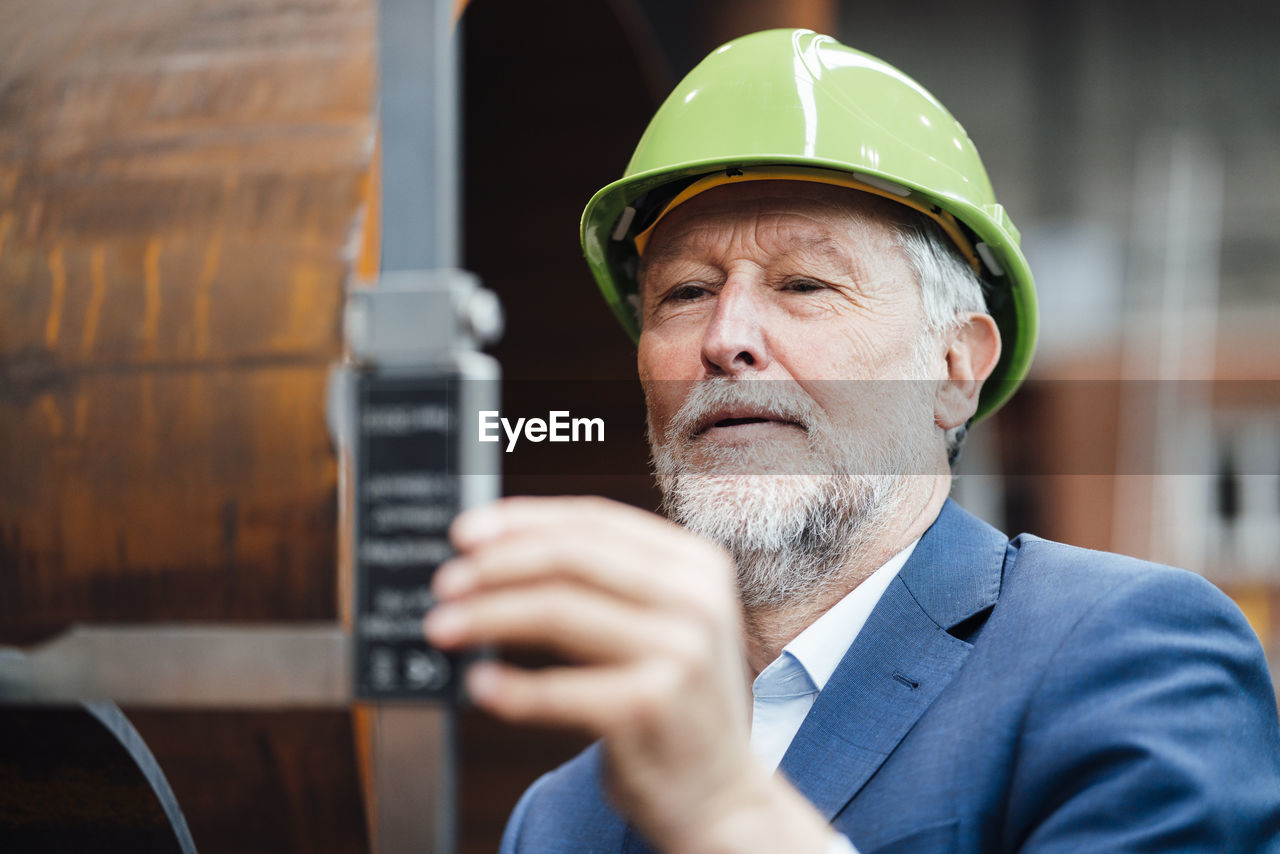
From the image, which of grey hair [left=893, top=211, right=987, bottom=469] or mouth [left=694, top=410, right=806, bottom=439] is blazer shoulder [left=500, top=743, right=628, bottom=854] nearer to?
mouth [left=694, top=410, right=806, bottom=439]

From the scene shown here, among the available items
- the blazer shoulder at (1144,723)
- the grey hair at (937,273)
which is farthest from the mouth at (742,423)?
the blazer shoulder at (1144,723)

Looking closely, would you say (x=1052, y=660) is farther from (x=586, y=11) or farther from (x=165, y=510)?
(x=586, y=11)

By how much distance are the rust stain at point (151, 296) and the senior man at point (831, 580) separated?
0.63m

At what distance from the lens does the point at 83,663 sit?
1.29m

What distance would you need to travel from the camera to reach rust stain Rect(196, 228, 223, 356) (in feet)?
4.22

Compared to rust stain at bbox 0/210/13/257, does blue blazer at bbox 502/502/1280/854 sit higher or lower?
lower

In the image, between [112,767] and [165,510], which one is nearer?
[165,510]

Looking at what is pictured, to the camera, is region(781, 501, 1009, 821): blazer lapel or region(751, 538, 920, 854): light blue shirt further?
region(751, 538, 920, 854): light blue shirt

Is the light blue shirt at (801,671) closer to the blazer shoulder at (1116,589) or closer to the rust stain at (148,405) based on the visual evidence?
the blazer shoulder at (1116,589)

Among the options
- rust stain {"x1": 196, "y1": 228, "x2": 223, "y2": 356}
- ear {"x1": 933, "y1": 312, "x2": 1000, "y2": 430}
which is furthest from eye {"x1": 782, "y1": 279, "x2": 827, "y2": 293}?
rust stain {"x1": 196, "y1": 228, "x2": 223, "y2": 356}

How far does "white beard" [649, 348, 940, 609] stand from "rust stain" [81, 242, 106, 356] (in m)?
0.95

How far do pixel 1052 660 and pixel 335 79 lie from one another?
1.15m

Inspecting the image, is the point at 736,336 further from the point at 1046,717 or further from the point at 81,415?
the point at 81,415

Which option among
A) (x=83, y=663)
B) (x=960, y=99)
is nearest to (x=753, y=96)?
(x=83, y=663)
